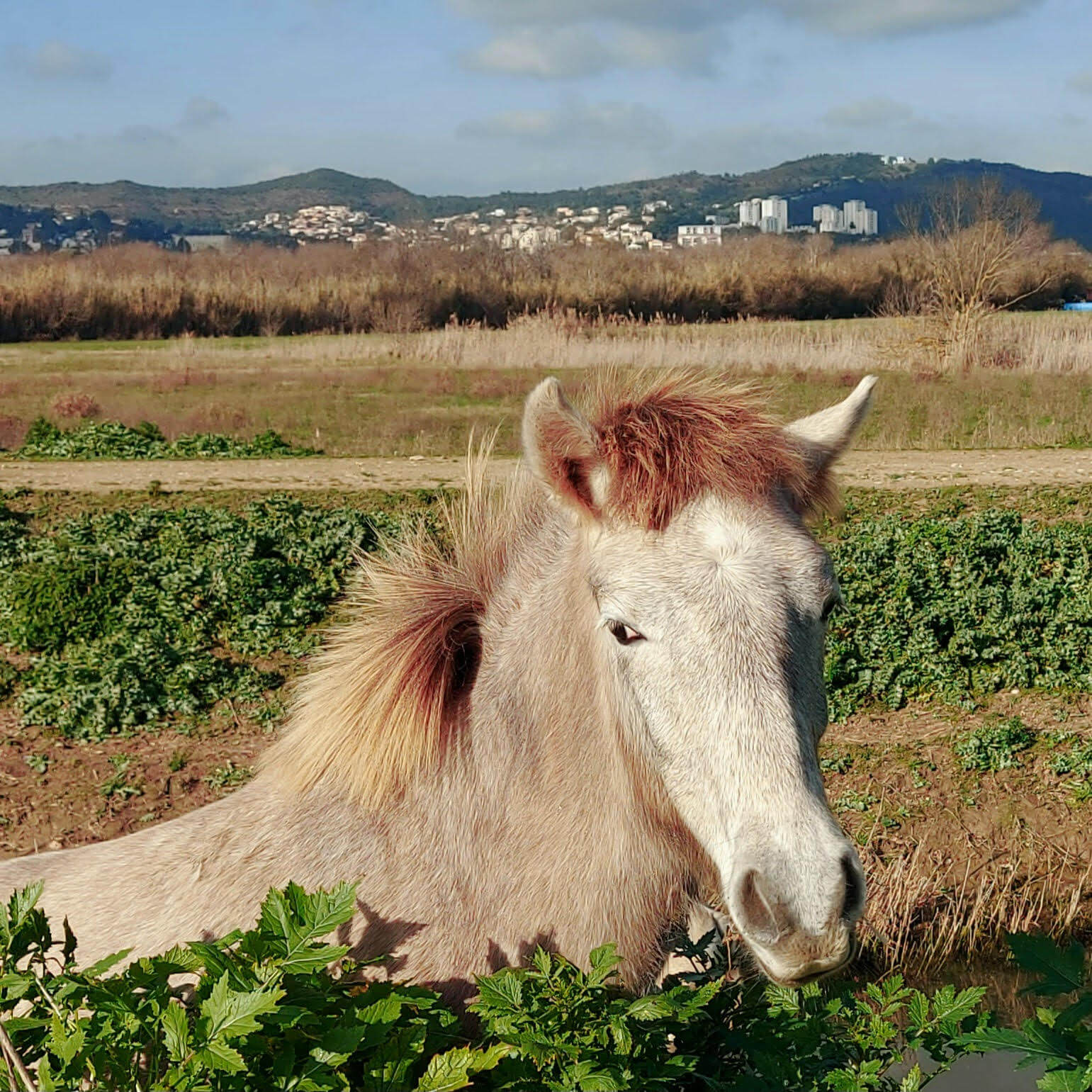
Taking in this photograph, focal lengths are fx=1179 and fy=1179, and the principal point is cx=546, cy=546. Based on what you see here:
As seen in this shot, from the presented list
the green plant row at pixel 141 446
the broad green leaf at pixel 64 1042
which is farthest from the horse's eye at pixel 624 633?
the green plant row at pixel 141 446

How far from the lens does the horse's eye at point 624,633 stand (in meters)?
2.58

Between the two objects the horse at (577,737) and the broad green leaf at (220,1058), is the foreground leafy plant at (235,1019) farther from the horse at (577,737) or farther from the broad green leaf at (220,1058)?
the horse at (577,737)

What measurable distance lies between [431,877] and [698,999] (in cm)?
86

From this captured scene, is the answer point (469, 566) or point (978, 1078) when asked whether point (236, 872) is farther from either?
point (978, 1078)

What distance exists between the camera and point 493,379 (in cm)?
2339

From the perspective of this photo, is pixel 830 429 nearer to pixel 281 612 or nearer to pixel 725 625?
pixel 725 625

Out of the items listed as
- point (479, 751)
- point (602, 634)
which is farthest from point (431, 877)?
point (602, 634)

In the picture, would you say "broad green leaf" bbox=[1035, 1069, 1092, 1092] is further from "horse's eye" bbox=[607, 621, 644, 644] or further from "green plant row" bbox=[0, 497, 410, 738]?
→ "green plant row" bbox=[0, 497, 410, 738]

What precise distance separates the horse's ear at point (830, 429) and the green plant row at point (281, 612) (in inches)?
212

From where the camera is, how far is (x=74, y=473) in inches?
561

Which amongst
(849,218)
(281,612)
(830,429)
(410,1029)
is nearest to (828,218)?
(849,218)

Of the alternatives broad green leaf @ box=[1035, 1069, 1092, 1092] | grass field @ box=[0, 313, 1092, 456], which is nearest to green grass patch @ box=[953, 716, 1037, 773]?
broad green leaf @ box=[1035, 1069, 1092, 1092]

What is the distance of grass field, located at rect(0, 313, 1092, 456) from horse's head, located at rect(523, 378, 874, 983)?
13265 mm

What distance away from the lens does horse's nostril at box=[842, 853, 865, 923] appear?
222cm
